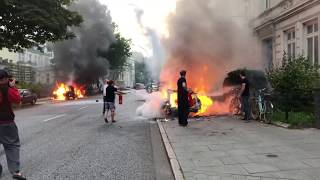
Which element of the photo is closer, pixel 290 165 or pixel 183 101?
pixel 290 165

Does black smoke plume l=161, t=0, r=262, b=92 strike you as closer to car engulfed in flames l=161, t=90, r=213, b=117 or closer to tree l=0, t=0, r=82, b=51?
car engulfed in flames l=161, t=90, r=213, b=117

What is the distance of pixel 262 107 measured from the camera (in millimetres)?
14070

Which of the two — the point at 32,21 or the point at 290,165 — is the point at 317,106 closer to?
the point at 290,165

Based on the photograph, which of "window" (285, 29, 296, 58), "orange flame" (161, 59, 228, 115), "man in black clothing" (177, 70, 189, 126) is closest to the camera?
"man in black clothing" (177, 70, 189, 126)

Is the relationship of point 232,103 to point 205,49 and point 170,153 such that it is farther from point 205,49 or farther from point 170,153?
point 170,153

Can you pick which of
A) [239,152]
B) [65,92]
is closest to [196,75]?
[239,152]

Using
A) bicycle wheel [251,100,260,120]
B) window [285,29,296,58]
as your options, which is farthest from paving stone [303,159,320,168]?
window [285,29,296,58]

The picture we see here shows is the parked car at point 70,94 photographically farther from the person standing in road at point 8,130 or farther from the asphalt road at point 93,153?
the person standing in road at point 8,130

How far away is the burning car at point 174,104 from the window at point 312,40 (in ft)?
16.9

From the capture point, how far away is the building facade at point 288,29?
18547 mm

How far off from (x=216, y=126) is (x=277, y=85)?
2.63 m

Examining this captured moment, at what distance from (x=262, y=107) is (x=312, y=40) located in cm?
637

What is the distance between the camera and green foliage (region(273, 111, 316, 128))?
39.4 ft

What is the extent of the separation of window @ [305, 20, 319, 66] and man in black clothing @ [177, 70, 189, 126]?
263 inches
